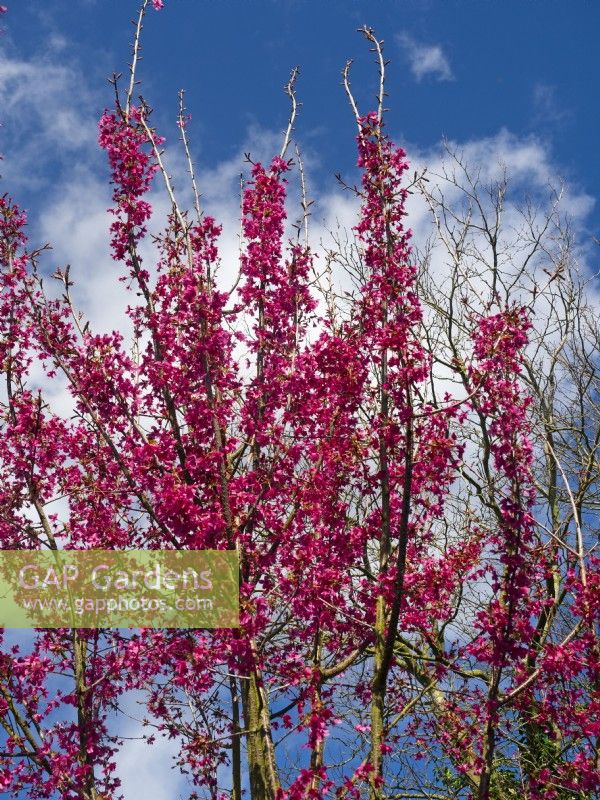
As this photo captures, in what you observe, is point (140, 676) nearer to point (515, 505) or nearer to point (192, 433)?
point (192, 433)

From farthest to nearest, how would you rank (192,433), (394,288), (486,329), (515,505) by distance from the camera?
(192,433) < (394,288) < (486,329) < (515,505)

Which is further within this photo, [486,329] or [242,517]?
[242,517]

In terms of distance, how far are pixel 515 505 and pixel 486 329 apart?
4.81 ft

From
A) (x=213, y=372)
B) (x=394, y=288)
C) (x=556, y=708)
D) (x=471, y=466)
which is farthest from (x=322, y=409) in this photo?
(x=471, y=466)

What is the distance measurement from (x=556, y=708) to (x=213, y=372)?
4627 millimetres

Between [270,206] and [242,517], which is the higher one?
[270,206]

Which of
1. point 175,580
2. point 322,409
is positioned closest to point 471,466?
point 322,409

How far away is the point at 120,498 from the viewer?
8.62m

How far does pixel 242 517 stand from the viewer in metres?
7.30

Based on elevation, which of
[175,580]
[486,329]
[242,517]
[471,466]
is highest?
[471,466]

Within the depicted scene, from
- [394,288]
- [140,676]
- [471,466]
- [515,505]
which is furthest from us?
[471,466]

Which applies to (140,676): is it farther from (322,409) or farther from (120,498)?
(322,409)

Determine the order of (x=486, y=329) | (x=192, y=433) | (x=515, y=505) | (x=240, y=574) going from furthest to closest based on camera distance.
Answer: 1. (x=192, y=433)
2. (x=240, y=574)
3. (x=486, y=329)
4. (x=515, y=505)

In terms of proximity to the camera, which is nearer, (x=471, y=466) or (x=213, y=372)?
(x=213, y=372)
